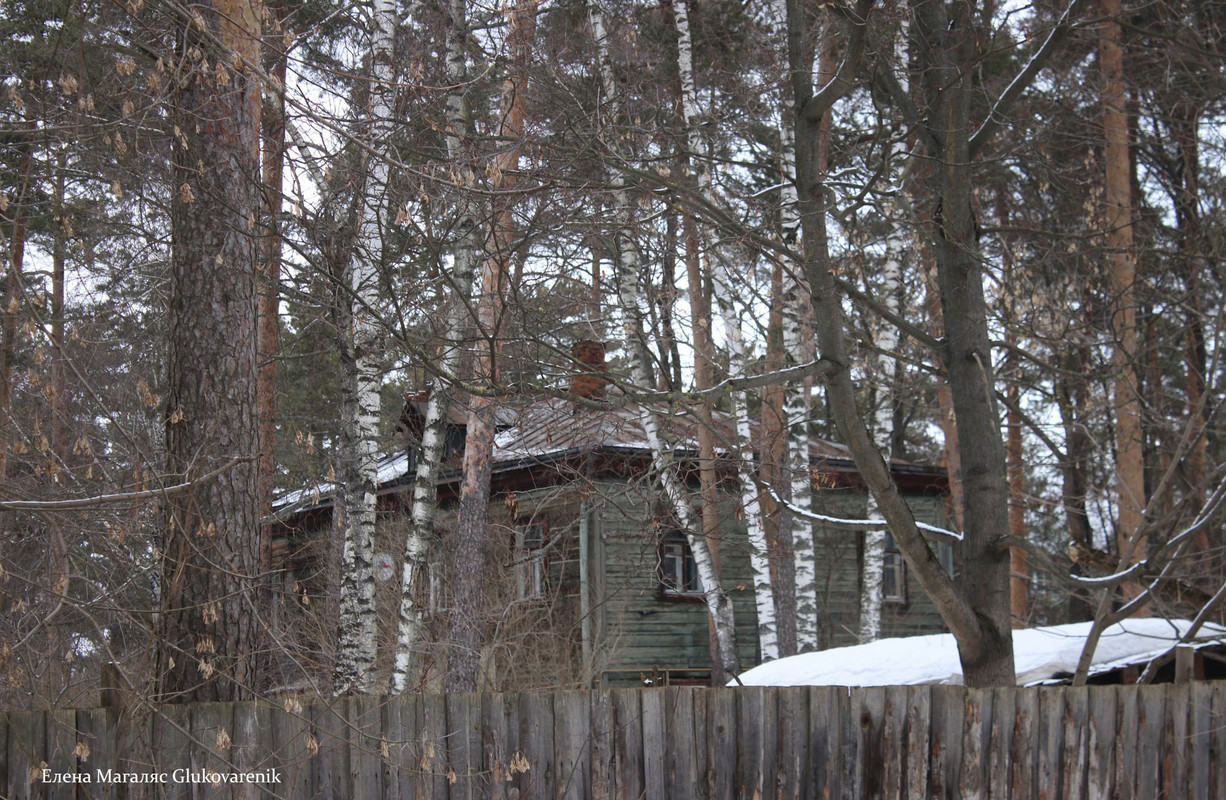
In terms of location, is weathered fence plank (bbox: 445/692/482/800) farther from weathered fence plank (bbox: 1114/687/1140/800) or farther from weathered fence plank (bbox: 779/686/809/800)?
weathered fence plank (bbox: 1114/687/1140/800)

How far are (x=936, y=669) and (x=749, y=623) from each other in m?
10.9

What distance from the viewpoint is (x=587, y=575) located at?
56.4ft

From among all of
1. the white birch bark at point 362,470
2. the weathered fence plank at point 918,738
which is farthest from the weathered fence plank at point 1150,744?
the white birch bark at point 362,470

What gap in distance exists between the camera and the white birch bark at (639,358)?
7820 mm

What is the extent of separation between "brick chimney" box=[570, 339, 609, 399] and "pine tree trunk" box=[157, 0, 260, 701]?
5.44 feet

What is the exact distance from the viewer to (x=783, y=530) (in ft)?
46.3

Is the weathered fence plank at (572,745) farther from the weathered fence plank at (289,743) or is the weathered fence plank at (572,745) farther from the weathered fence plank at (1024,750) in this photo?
the weathered fence plank at (1024,750)

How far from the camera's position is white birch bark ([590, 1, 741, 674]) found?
7820 mm

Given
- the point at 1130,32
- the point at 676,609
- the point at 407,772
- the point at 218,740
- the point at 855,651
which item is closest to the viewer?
the point at 218,740

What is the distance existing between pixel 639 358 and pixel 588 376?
18.8ft

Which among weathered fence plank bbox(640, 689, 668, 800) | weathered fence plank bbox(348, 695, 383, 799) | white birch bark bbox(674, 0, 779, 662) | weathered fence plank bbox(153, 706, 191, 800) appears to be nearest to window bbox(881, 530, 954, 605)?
white birch bark bbox(674, 0, 779, 662)

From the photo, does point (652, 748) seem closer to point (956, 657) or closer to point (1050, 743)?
point (1050, 743)

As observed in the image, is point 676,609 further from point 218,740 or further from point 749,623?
point 218,740

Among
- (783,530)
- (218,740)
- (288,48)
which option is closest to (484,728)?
(218,740)
